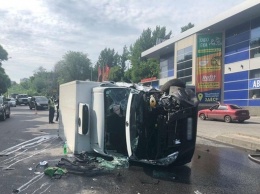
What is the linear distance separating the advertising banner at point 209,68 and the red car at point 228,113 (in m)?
9.78

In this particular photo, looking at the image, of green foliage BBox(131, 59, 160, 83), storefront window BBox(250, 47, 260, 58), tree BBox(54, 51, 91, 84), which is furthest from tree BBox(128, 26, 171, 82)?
storefront window BBox(250, 47, 260, 58)

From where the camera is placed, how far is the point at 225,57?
1324 inches

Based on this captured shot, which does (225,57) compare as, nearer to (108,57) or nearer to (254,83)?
(254,83)

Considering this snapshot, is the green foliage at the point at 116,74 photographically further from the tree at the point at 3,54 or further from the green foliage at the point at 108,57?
the tree at the point at 3,54

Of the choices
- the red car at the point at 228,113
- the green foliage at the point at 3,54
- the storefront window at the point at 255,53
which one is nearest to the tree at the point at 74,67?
the green foliage at the point at 3,54

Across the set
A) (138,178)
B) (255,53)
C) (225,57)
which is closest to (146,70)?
(225,57)

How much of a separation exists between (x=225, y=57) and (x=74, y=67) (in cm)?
5540

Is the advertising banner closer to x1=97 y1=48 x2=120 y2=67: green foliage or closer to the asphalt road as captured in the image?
the asphalt road

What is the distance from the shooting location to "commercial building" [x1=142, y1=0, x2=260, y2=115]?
29031 mm

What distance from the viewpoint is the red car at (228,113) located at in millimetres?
22062

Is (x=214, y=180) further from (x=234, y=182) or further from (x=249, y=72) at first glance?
(x=249, y=72)

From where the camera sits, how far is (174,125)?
6293 millimetres

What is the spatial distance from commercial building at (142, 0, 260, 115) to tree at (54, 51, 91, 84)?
46596 mm

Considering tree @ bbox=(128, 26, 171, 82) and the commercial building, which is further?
tree @ bbox=(128, 26, 171, 82)
